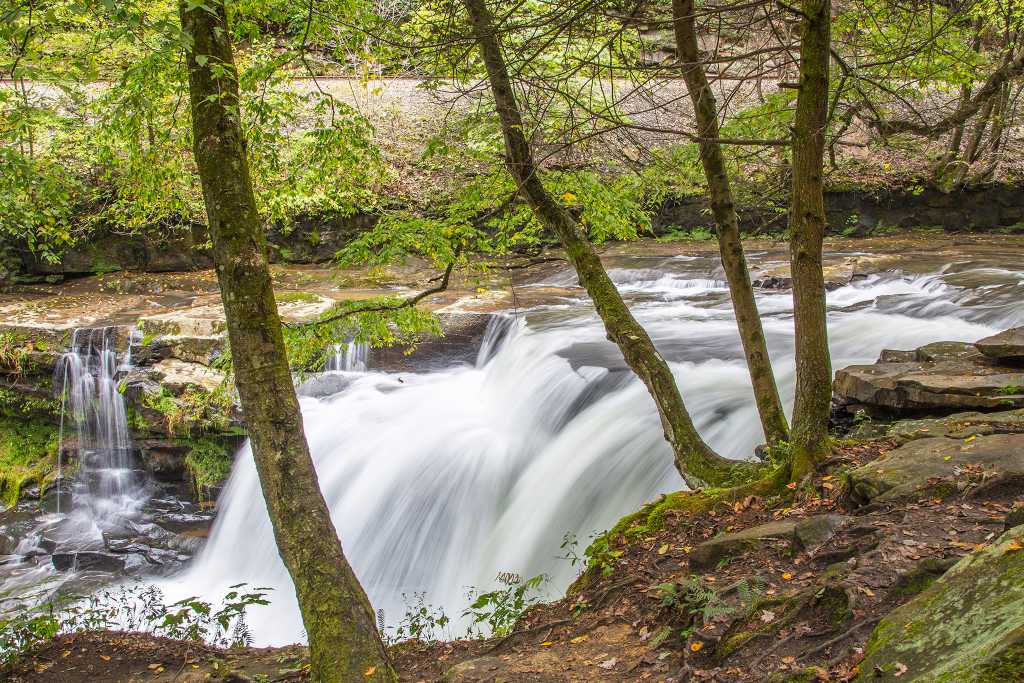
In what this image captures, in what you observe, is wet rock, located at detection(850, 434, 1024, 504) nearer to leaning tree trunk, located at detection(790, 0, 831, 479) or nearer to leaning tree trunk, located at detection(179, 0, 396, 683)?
leaning tree trunk, located at detection(790, 0, 831, 479)

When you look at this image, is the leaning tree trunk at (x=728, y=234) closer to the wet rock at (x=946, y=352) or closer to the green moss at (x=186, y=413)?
the wet rock at (x=946, y=352)

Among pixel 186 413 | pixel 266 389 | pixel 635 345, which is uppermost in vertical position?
pixel 266 389

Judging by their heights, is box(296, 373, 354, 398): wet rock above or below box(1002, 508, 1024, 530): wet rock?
below

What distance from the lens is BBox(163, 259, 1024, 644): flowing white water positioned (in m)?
7.12

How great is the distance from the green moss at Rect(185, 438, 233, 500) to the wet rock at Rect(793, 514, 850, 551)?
865 centimetres

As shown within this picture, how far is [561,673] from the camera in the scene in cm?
366

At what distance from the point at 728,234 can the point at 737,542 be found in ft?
7.17

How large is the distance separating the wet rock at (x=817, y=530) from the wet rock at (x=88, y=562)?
813cm

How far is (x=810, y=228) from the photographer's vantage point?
400 centimetres

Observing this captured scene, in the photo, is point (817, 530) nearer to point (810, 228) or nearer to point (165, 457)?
point (810, 228)

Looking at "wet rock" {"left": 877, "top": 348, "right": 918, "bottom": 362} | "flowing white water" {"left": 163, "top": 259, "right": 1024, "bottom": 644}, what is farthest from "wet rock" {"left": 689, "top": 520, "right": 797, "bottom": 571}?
"wet rock" {"left": 877, "top": 348, "right": 918, "bottom": 362}

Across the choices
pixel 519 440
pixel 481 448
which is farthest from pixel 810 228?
pixel 481 448

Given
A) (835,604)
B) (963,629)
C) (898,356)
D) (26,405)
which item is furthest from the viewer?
(26,405)

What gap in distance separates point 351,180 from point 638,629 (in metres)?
3.76
